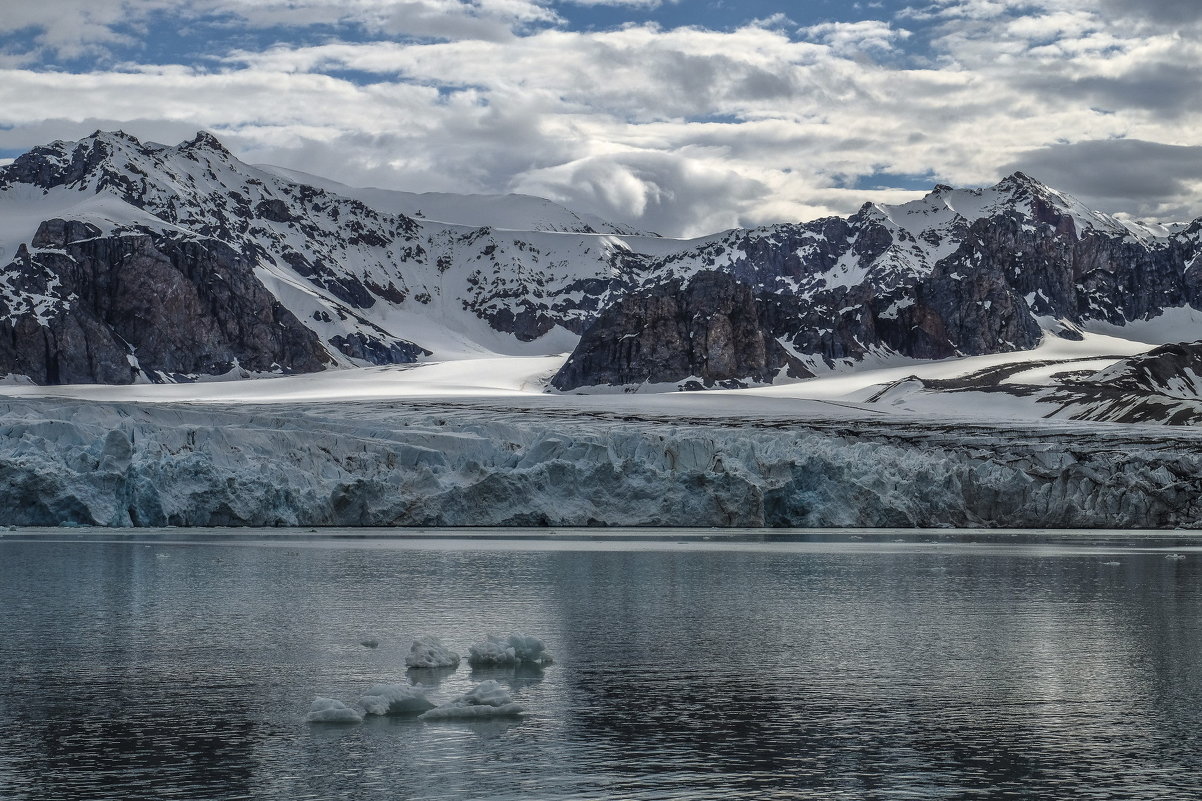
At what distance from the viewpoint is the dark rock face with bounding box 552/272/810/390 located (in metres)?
177

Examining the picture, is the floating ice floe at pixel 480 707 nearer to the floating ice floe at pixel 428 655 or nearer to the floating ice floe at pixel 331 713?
the floating ice floe at pixel 331 713

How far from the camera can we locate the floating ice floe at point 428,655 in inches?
670

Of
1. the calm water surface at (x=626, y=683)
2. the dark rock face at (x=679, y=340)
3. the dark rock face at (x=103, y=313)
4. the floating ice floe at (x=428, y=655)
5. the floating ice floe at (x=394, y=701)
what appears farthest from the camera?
the dark rock face at (x=103, y=313)

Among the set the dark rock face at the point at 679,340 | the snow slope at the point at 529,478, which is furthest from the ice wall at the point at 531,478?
the dark rock face at the point at 679,340

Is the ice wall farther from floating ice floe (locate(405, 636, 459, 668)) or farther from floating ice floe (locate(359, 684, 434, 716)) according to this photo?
floating ice floe (locate(359, 684, 434, 716))

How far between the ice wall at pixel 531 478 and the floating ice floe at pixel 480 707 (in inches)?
1402

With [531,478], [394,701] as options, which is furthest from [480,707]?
[531,478]

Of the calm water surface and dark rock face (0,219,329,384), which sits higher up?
dark rock face (0,219,329,384)

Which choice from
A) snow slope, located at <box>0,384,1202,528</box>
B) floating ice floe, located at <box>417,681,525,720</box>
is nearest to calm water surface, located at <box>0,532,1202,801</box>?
floating ice floe, located at <box>417,681,525,720</box>

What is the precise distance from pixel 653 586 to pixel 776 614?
536 centimetres

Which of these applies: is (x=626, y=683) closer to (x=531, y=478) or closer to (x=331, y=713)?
(x=331, y=713)

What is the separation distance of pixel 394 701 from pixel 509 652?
3212 millimetres

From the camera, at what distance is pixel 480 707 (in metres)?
14.2

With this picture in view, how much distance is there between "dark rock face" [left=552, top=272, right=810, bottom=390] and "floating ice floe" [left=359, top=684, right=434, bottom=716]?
16038 cm
